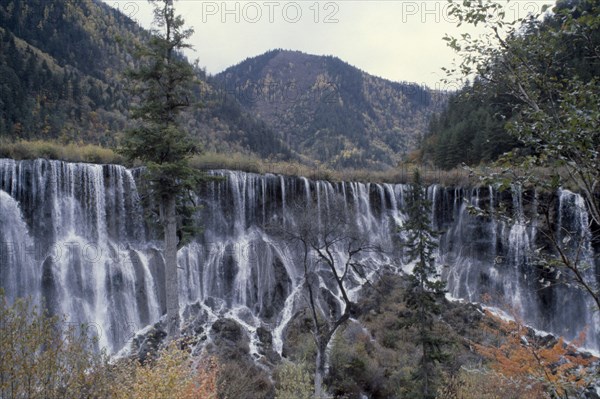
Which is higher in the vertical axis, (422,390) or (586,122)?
(586,122)

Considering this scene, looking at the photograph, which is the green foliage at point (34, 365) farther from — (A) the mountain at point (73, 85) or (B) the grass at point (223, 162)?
(A) the mountain at point (73, 85)

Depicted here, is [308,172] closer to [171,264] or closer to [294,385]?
[294,385]

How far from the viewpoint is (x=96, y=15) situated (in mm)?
83062

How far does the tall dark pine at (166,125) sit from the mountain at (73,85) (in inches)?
613

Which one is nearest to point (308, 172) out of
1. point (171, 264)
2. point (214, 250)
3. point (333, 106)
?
point (214, 250)

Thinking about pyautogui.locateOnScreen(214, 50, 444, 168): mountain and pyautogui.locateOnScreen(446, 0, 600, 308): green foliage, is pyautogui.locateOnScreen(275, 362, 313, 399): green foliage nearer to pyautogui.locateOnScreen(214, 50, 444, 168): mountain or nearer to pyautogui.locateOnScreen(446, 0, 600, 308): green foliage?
pyautogui.locateOnScreen(446, 0, 600, 308): green foliage

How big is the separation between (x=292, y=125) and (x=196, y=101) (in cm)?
12000

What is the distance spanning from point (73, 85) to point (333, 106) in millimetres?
91832

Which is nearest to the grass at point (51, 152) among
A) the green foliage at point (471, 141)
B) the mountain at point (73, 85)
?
the mountain at point (73, 85)

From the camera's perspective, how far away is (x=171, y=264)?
37.8ft

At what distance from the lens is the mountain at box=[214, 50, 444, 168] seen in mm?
112125

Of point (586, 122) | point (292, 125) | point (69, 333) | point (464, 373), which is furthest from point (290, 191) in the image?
point (292, 125)

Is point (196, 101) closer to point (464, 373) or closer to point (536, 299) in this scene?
point (464, 373)

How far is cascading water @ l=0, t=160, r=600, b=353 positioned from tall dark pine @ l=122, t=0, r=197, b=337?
350 inches
